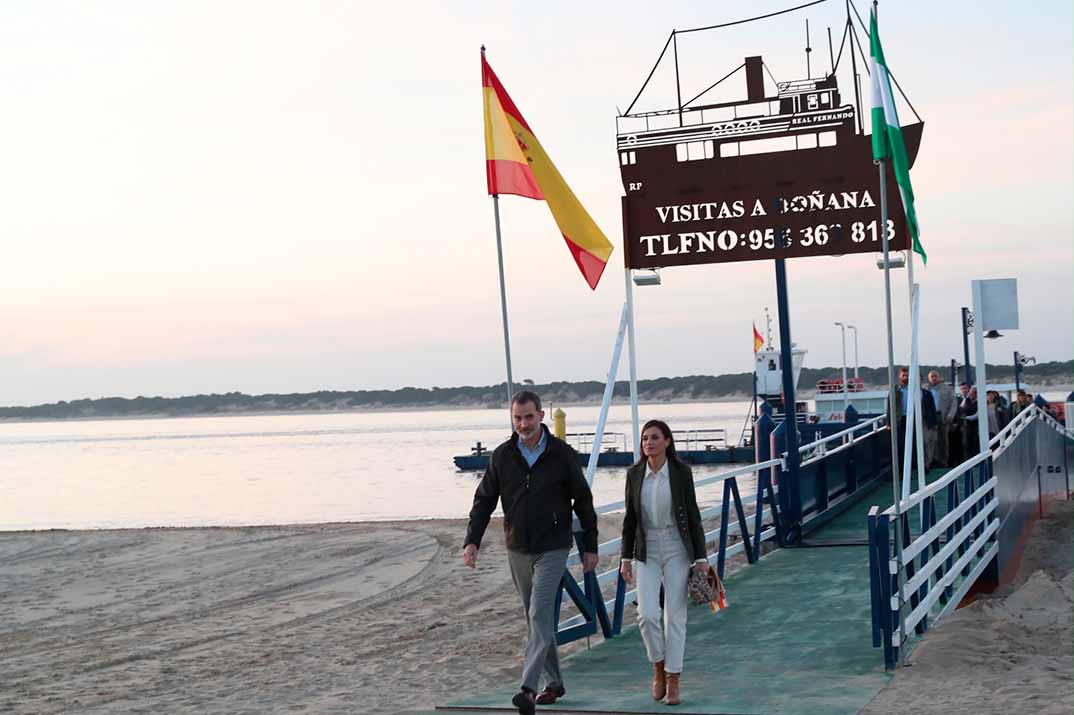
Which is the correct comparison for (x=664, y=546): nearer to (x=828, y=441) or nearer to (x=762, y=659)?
(x=762, y=659)

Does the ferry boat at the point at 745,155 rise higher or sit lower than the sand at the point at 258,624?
higher

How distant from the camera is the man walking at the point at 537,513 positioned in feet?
23.8

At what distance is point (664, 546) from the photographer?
745cm

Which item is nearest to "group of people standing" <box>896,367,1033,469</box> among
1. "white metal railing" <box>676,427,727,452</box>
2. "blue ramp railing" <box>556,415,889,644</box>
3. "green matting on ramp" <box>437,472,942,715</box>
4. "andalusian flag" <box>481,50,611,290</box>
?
"blue ramp railing" <box>556,415,889,644</box>

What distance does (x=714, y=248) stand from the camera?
12.2m

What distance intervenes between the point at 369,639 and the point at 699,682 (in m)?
5.16

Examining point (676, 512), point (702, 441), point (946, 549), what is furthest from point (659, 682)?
point (702, 441)

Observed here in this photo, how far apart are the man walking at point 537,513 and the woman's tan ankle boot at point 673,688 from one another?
66cm

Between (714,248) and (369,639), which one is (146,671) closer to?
(369,639)

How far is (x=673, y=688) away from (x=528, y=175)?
4184 millimetres

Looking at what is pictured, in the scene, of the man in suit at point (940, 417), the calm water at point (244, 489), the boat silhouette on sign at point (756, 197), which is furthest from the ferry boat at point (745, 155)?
the calm water at point (244, 489)

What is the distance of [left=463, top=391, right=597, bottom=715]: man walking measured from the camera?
23.8ft

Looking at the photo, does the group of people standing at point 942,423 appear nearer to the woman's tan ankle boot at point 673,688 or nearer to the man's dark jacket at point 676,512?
the man's dark jacket at point 676,512

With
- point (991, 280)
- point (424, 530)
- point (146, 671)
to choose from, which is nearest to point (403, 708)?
point (146, 671)
